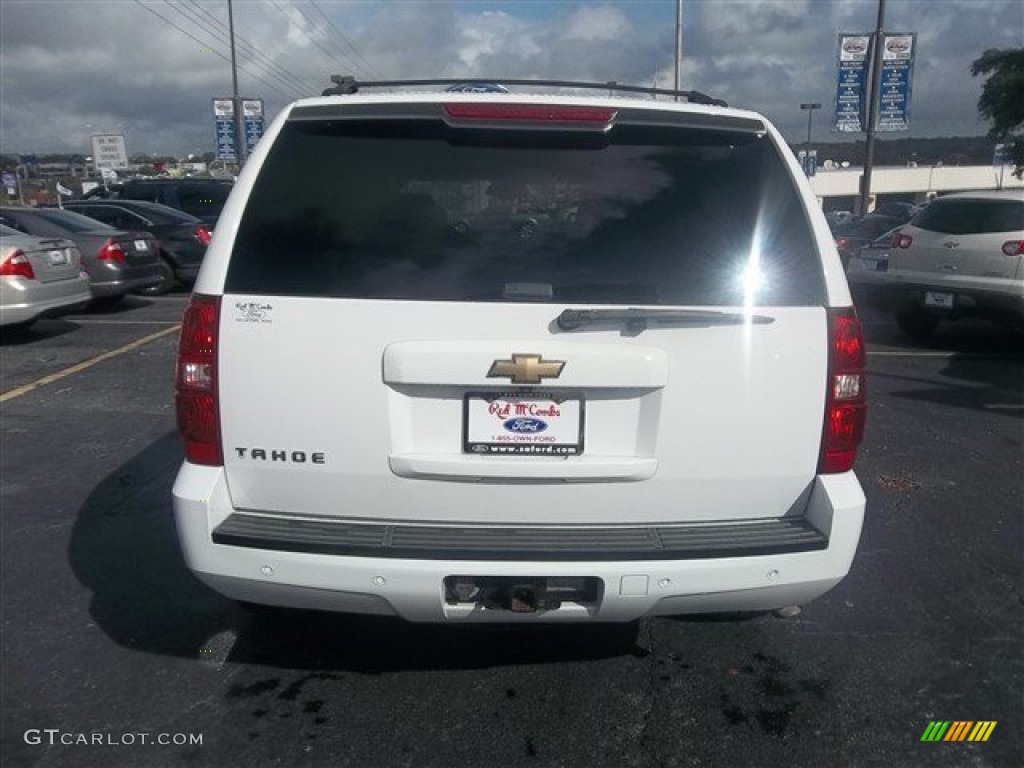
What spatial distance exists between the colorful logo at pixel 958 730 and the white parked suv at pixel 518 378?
2.18 feet

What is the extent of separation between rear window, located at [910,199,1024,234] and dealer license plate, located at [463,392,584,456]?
7.96 meters

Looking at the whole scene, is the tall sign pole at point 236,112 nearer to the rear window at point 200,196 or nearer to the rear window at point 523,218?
the rear window at point 200,196

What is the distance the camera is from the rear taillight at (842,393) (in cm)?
258

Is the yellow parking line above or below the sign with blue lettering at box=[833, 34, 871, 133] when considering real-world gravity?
below

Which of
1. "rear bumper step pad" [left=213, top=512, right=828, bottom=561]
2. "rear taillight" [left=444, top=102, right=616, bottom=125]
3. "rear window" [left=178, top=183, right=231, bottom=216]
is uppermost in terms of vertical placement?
"rear taillight" [left=444, top=102, right=616, bottom=125]

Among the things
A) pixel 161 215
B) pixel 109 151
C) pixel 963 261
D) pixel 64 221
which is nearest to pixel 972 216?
pixel 963 261

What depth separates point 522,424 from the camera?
2531mm

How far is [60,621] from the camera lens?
350 centimetres

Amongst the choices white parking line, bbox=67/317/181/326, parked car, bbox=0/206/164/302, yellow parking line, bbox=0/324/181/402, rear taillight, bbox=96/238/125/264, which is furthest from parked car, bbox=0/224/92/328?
rear taillight, bbox=96/238/125/264

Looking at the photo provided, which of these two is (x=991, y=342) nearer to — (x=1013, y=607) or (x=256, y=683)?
(x=1013, y=607)

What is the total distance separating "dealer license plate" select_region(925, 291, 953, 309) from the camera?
9.06 m

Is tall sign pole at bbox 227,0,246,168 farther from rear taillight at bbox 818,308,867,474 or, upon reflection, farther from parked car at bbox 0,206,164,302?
rear taillight at bbox 818,308,867,474

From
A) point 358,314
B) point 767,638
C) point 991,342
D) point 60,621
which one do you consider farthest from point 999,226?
point 60,621

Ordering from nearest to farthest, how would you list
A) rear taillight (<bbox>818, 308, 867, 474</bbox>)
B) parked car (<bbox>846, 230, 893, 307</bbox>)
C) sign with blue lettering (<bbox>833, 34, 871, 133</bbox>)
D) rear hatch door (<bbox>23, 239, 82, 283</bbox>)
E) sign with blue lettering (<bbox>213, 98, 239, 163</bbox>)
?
rear taillight (<bbox>818, 308, 867, 474</bbox>) < rear hatch door (<bbox>23, 239, 82, 283</bbox>) < parked car (<bbox>846, 230, 893, 307</bbox>) < sign with blue lettering (<bbox>833, 34, 871, 133</bbox>) < sign with blue lettering (<bbox>213, 98, 239, 163</bbox>)
